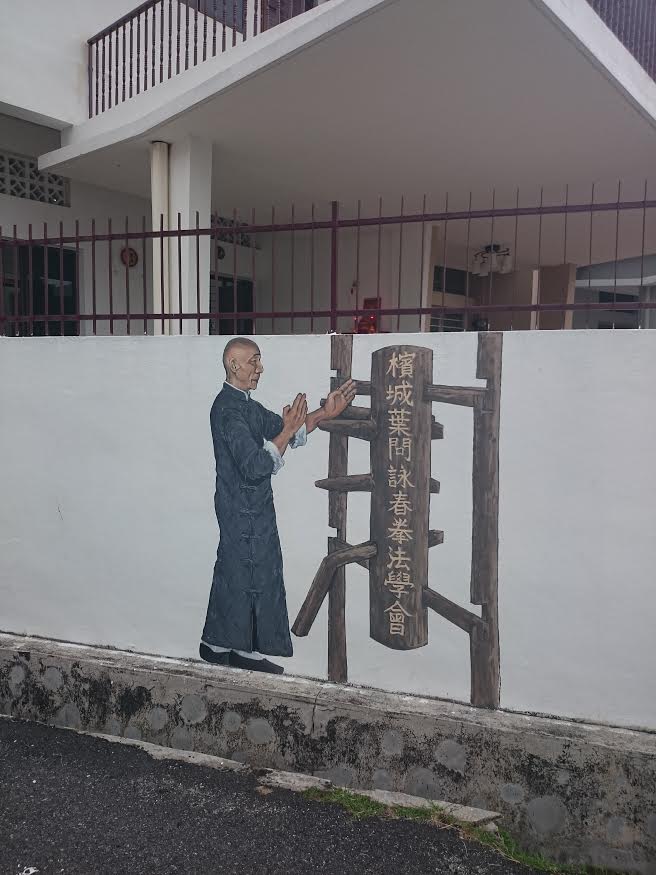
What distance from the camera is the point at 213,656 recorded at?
13.6 feet

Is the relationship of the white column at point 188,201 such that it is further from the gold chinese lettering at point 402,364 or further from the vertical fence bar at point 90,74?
the gold chinese lettering at point 402,364

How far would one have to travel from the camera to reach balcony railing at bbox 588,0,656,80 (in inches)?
239

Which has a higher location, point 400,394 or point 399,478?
point 400,394

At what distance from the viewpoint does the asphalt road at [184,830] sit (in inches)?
122

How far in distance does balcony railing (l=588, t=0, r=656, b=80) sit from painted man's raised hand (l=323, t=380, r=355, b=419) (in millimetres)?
4108

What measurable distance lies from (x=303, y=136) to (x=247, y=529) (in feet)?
15.1

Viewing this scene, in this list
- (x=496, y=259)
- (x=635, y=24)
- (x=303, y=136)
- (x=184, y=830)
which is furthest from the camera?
(x=496, y=259)

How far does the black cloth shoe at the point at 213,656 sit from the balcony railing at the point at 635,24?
5556 millimetres

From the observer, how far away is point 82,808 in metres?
3.48

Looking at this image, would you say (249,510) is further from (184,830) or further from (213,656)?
(184,830)

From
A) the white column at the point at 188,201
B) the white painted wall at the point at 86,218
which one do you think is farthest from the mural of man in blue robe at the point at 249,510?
the white painted wall at the point at 86,218

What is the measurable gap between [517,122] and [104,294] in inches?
220

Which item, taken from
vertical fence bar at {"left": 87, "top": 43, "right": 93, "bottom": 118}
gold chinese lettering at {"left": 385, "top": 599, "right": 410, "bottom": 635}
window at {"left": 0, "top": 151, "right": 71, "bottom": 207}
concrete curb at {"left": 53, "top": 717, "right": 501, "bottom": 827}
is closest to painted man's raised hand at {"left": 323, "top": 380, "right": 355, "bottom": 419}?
gold chinese lettering at {"left": 385, "top": 599, "right": 410, "bottom": 635}

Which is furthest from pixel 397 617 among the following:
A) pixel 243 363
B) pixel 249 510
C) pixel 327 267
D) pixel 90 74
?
pixel 327 267
